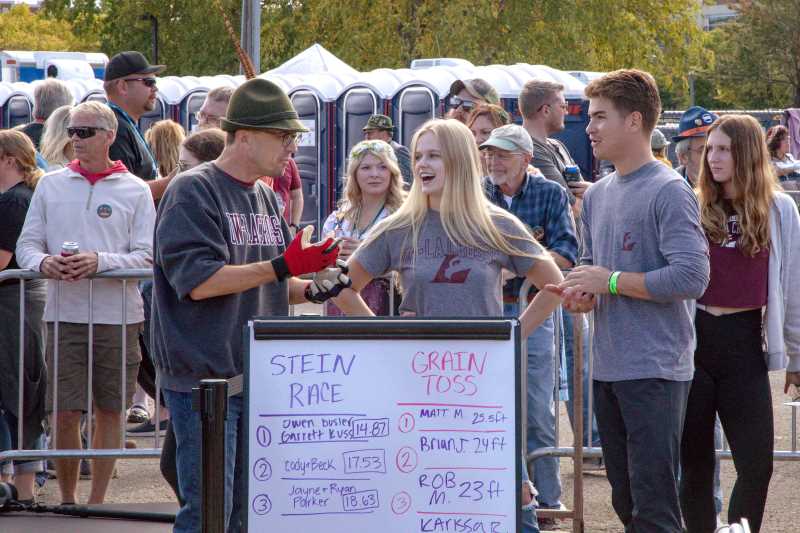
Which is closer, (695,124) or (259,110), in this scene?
(259,110)

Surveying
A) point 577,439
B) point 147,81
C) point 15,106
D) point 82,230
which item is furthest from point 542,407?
point 15,106

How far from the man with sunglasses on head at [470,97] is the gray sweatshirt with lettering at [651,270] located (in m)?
3.44

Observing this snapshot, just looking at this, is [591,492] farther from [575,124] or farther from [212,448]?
[575,124]

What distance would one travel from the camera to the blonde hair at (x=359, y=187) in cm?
695

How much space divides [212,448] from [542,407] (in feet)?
8.92

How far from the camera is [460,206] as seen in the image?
189 inches

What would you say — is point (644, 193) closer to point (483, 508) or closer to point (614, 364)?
point (614, 364)

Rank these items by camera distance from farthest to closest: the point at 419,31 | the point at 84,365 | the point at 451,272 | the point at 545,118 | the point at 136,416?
the point at 419,31, the point at 136,416, the point at 545,118, the point at 84,365, the point at 451,272

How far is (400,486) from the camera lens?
417 cm

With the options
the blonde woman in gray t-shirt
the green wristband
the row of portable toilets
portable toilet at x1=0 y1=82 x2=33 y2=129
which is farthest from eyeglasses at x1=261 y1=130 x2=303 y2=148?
portable toilet at x1=0 y1=82 x2=33 y2=129

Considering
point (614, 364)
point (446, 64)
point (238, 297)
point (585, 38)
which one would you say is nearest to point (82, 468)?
point (238, 297)

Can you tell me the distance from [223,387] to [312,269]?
553 millimetres

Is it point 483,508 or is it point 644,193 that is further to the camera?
point 644,193

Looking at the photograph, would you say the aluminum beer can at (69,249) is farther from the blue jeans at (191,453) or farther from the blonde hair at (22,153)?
the blue jeans at (191,453)
